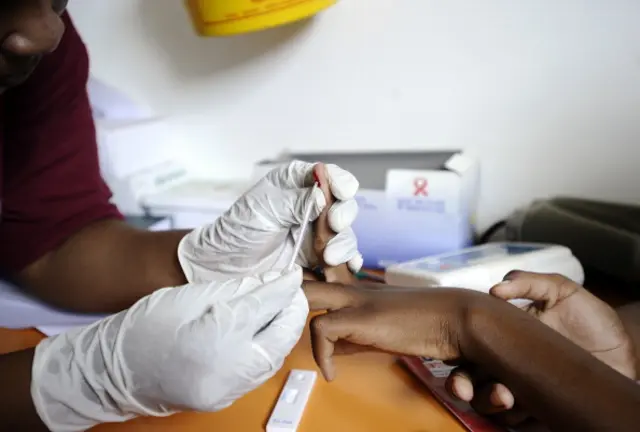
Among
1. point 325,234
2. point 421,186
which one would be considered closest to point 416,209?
point 421,186

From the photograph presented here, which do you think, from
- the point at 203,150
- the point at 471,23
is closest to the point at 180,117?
the point at 203,150

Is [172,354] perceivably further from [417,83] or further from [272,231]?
[417,83]

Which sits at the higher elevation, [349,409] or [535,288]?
[535,288]

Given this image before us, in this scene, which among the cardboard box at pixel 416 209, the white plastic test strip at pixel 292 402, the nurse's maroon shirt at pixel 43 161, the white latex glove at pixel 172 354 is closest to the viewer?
the white latex glove at pixel 172 354

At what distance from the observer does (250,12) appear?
901 mm

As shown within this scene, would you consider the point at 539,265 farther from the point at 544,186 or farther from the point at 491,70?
the point at 491,70

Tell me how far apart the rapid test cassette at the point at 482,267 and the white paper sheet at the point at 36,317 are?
0.52 metres

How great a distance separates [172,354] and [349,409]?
0.25 metres

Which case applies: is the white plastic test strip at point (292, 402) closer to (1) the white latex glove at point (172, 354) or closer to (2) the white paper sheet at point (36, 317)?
(1) the white latex glove at point (172, 354)

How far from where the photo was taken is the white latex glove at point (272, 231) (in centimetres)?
73

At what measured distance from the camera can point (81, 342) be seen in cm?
58

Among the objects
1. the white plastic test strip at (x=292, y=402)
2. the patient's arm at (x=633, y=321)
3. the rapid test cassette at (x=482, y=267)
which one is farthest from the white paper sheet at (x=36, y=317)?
the patient's arm at (x=633, y=321)

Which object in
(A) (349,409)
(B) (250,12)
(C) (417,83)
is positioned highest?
(B) (250,12)

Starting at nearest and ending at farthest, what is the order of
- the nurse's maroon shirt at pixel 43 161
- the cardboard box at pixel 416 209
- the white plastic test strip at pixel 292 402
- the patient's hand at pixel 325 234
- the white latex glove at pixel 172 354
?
the white latex glove at pixel 172 354
the white plastic test strip at pixel 292 402
the patient's hand at pixel 325 234
the nurse's maroon shirt at pixel 43 161
the cardboard box at pixel 416 209
